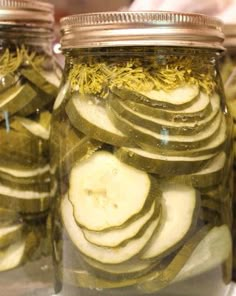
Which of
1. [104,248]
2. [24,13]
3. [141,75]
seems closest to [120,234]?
[104,248]

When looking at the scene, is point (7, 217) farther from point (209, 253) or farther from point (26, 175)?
point (209, 253)

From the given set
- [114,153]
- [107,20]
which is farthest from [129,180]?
[107,20]

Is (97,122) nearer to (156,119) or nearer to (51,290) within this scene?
(156,119)

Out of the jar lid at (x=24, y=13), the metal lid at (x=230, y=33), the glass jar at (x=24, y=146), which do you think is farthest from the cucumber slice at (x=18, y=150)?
the metal lid at (x=230, y=33)

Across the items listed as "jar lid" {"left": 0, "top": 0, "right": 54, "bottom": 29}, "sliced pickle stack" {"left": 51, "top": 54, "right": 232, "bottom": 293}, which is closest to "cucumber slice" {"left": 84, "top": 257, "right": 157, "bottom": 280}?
"sliced pickle stack" {"left": 51, "top": 54, "right": 232, "bottom": 293}

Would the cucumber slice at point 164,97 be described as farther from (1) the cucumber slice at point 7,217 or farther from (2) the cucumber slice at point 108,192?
(1) the cucumber slice at point 7,217

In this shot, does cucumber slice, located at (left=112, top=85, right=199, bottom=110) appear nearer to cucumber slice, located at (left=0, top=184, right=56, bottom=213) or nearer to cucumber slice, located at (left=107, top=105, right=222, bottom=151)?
cucumber slice, located at (left=107, top=105, right=222, bottom=151)
